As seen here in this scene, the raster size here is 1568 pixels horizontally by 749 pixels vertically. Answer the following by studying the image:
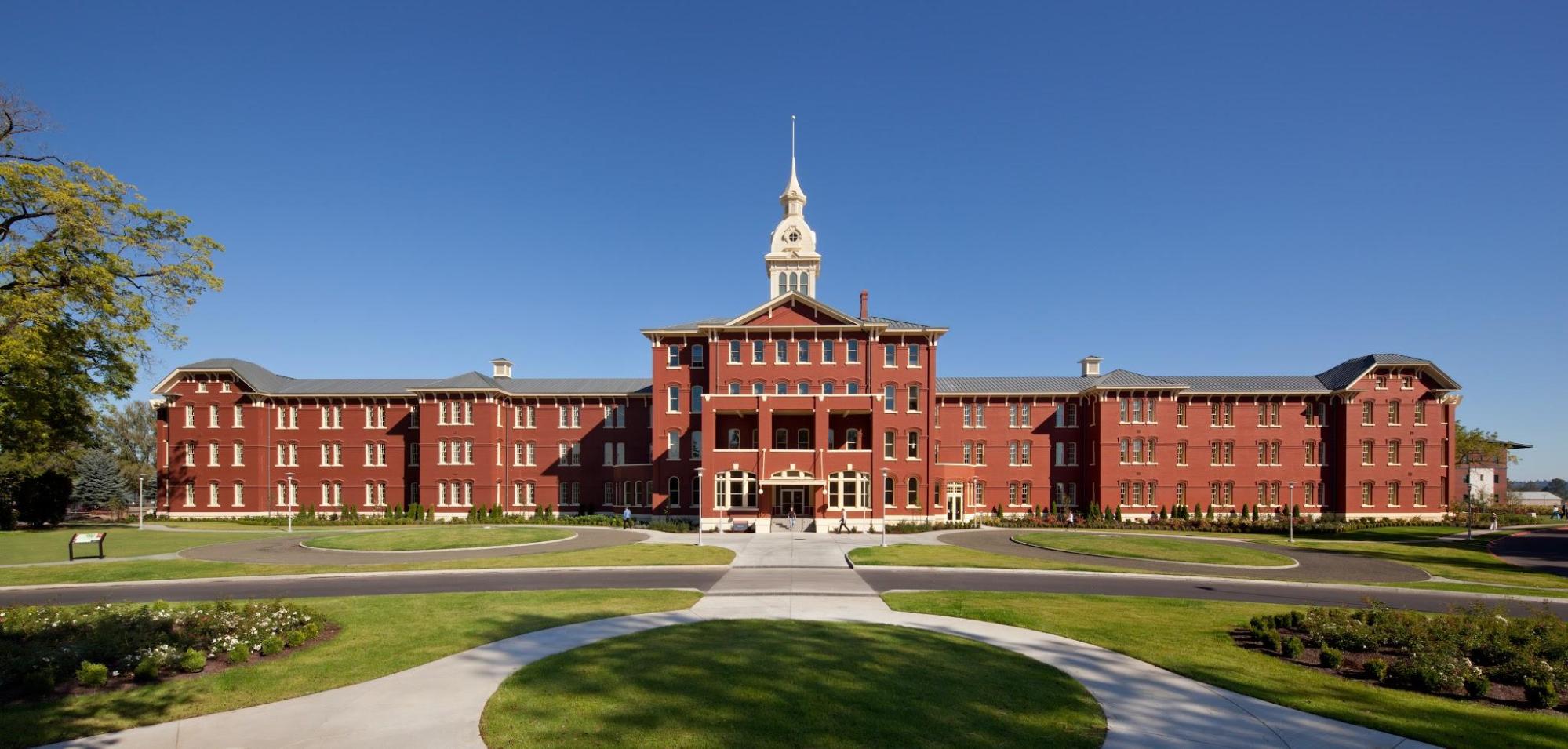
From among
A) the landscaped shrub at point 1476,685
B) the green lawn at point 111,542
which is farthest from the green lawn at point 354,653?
the green lawn at point 111,542

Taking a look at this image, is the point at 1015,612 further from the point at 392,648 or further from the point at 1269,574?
the point at 1269,574

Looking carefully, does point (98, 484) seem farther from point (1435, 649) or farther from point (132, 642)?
point (1435, 649)

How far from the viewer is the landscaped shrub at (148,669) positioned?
11.1m

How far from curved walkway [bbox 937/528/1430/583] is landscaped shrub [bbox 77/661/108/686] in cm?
3049

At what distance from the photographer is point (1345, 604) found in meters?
21.1

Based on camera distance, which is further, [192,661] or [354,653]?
[354,653]

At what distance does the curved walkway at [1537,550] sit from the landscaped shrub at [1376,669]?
2933 cm

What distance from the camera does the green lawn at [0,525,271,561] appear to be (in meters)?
31.2

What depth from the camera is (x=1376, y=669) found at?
1206 centimetres

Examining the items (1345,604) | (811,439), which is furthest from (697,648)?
(811,439)

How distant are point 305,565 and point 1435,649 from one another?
114 ft

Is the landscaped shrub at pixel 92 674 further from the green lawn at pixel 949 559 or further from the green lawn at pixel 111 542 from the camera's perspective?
the green lawn at pixel 111 542

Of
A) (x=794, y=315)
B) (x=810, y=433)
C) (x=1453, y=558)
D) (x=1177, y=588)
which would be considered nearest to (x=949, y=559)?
(x=1177, y=588)

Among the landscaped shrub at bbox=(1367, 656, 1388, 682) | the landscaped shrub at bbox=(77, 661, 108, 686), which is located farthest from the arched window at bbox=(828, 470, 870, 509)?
the landscaped shrub at bbox=(77, 661, 108, 686)
